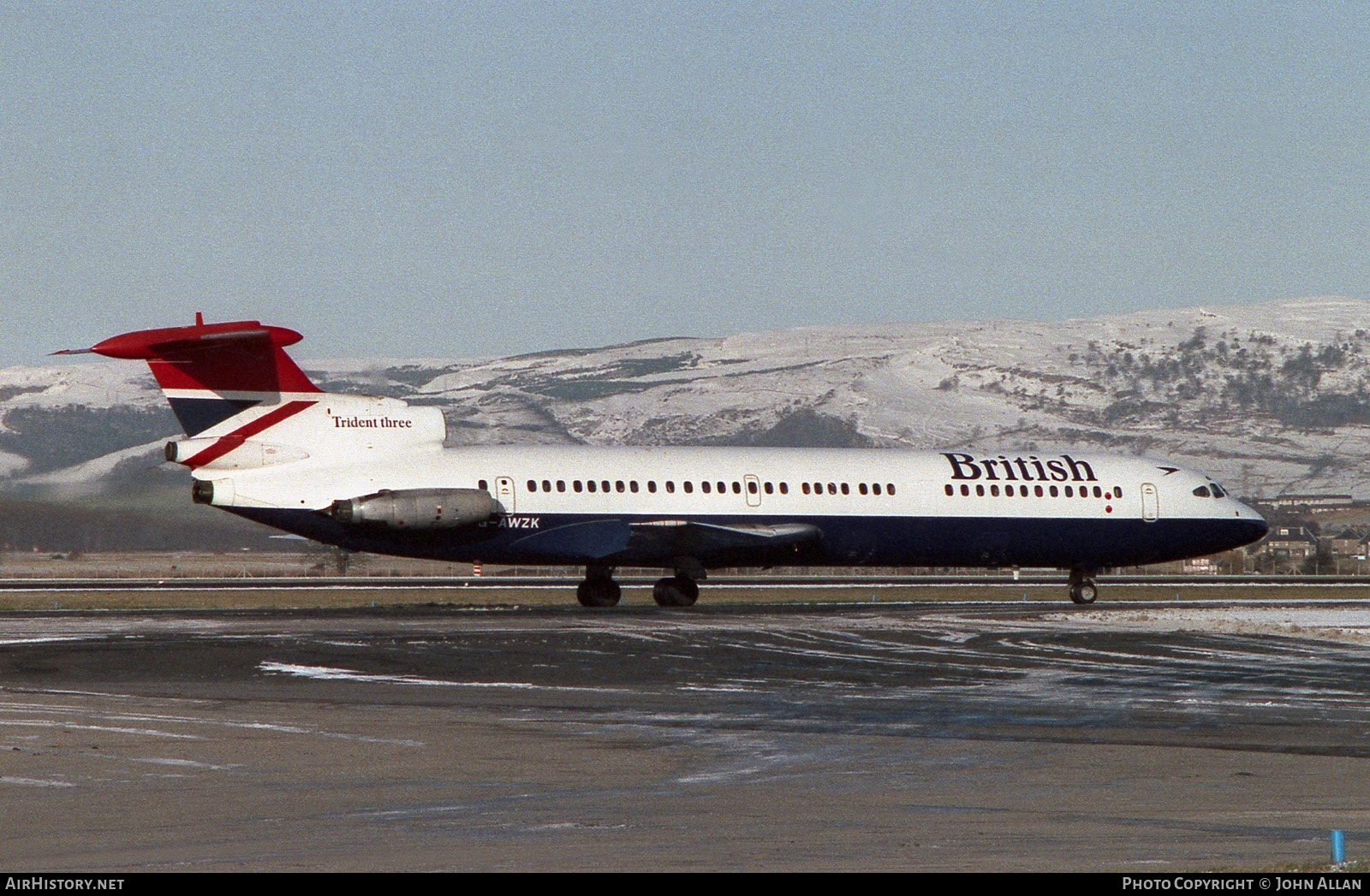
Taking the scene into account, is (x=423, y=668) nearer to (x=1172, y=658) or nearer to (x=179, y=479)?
(x=1172, y=658)

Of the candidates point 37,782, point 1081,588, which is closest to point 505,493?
point 1081,588

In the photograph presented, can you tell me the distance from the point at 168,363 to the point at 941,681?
65.6 feet

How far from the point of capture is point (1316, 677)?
23609mm

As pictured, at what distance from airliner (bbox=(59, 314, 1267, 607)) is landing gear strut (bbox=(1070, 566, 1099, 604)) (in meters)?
0.07

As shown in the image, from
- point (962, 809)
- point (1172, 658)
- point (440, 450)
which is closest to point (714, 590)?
point (440, 450)

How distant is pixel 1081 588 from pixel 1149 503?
112 inches

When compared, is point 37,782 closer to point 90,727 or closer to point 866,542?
point 90,727

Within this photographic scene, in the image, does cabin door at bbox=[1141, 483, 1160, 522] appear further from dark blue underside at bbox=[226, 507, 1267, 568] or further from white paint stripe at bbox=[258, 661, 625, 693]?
white paint stripe at bbox=[258, 661, 625, 693]

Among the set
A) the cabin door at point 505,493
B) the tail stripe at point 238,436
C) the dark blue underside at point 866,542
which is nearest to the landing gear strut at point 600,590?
the dark blue underside at point 866,542

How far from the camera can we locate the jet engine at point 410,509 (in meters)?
38.0

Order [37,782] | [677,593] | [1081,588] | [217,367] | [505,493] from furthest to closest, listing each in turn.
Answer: [1081,588], [677,593], [505,493], [217,367], [37,782]

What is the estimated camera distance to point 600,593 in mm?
41125

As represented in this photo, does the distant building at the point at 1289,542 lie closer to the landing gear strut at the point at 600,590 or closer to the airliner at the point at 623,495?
the airliner at the point at 623,495

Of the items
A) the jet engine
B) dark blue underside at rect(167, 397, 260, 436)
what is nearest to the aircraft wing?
the jet engine
